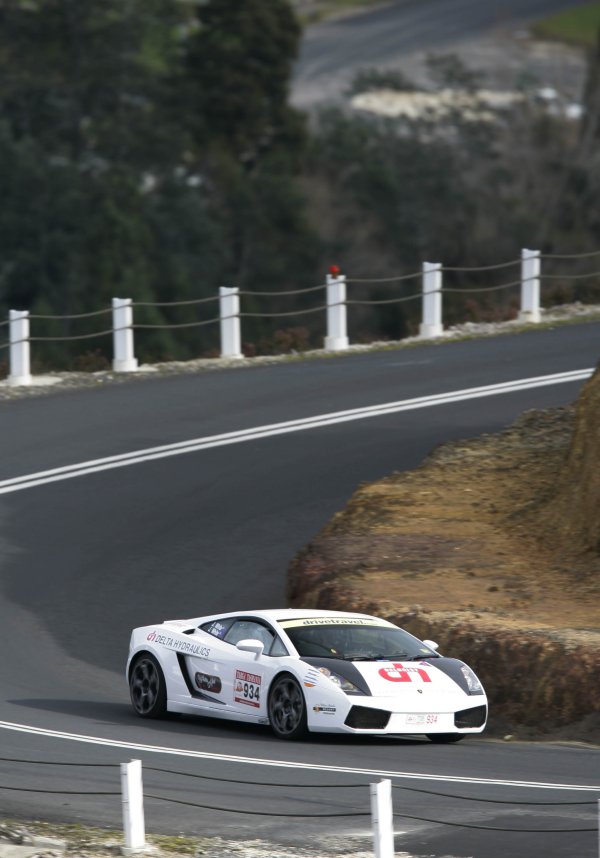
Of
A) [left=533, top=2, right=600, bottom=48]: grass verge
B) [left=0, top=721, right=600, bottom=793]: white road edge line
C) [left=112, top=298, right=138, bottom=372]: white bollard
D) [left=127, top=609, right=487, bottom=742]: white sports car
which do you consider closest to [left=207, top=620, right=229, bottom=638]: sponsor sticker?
[left=127, top=609, right=487, bottom=742]: white sports car

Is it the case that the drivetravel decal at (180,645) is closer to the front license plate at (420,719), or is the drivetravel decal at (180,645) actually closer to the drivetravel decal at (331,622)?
the drivetravel decal at (331,622)

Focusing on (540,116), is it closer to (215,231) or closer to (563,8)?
(215,231)

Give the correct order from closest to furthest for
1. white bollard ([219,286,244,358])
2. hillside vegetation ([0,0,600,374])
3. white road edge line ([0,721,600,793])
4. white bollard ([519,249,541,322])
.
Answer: white road edge line ([0,721,600,793]) → white bollard ([219,286,244,358]) → white bollard ([519,249,541,322]) → hillside vegetation ([0,0,600,374])

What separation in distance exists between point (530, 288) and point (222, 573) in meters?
15.7

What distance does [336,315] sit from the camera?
34.5 metres

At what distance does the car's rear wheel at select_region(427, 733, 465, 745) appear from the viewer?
16000 mm

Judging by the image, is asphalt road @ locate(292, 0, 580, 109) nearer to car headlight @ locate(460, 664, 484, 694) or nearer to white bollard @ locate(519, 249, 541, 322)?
white bollard @ locate(519, 249, 541, 322)

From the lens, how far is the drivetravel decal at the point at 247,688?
16219 millimetres

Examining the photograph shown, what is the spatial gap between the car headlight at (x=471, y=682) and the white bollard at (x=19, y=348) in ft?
52.3

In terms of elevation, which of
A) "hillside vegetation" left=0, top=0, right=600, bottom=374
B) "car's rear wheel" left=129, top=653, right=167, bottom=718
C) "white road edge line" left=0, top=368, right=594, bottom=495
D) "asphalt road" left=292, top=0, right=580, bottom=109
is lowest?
"car's rear wheel" left=129, top=653, right=167, bottom=718

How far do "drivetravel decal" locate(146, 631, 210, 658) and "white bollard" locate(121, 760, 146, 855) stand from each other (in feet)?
18.1

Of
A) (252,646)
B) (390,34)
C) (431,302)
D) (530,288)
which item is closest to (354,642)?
(252,646)

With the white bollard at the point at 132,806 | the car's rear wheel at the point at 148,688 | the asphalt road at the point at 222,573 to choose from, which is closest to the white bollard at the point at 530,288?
the asphalt road at the point at 222,573

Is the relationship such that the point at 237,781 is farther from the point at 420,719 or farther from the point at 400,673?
the point at 400,673
